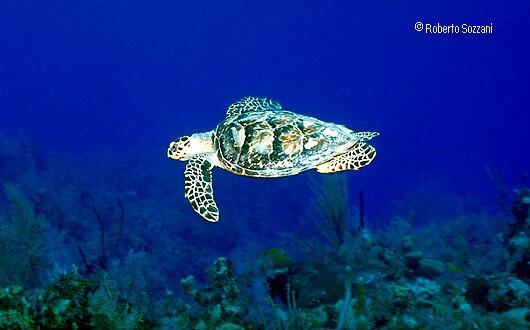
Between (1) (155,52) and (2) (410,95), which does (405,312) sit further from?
(1) (155,52)

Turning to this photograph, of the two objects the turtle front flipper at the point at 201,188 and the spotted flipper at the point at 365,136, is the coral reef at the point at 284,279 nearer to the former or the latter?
the turtle front flipper at the point at 201,188

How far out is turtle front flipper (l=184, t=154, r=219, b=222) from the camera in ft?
15.9

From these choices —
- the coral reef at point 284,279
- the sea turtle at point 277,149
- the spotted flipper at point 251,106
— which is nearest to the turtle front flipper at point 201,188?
the sea turtle at point 277,149

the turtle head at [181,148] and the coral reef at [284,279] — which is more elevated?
the turtle head at [181,148]

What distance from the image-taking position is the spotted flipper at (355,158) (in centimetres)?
491

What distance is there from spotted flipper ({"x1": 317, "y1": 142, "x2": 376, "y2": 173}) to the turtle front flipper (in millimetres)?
1656

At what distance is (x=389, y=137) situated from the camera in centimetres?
6050

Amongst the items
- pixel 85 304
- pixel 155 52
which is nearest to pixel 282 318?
pixel 85 304

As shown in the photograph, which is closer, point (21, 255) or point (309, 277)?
point (309, 277)

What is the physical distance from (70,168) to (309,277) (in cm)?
1569

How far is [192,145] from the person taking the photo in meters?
5.74

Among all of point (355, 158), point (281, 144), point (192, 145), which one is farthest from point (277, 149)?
point (192, 145)

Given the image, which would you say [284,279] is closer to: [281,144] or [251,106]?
[281,144]

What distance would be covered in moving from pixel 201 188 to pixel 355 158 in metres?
2.05
